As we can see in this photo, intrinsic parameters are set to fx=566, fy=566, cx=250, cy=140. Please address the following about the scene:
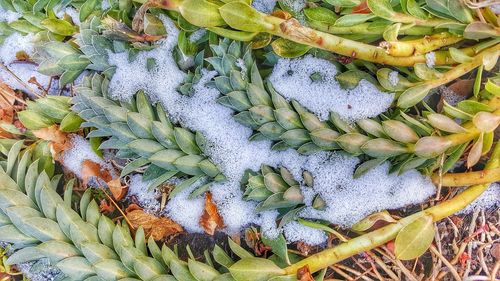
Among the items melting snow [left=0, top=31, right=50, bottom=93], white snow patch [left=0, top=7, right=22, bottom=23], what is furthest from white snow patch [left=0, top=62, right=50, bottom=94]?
white snow patch [left=0, top=7, right=22, bottom=23]

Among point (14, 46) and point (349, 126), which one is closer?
point (349, 126)

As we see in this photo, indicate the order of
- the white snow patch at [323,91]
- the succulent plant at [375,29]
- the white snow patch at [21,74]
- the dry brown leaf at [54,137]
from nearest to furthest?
the succulent plant at [375,29] → the white snow patch at [323,91] → the dry brown leaf at [54,137] → the white snow patch at [21,74]

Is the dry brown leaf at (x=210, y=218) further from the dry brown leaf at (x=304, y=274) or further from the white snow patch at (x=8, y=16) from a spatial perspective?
the white snow patch at (x=8, y=16)

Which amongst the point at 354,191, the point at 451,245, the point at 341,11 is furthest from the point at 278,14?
the point at 451,245

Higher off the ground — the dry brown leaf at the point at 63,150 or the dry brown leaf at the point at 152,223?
the dry brown leaf at the point at 63,150

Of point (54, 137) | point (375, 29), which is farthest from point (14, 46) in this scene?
point (375, 29)

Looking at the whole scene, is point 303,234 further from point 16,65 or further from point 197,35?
point 16,65

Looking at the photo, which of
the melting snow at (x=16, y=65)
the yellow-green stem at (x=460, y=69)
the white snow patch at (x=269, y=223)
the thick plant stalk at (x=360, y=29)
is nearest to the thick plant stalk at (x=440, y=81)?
the yellow-green stem at (x=460, y=69)

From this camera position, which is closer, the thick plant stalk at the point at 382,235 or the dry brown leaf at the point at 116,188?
the thick plant stalk at the point at 382,235
